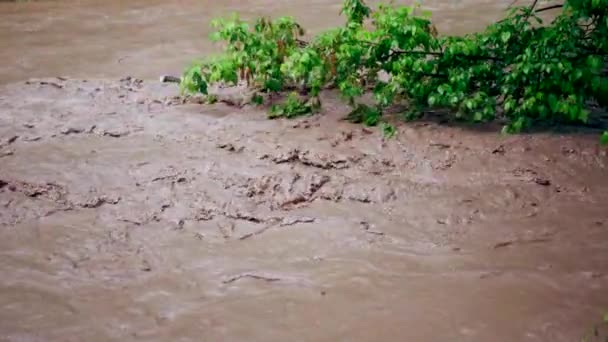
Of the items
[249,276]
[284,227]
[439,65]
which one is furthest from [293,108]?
[249,276]

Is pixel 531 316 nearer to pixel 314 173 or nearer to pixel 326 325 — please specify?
pixel 326 325

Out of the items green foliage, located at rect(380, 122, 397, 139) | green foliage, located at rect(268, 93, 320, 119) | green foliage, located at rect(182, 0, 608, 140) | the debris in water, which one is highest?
green foliage, located at rect(182, 0, 608, 140)

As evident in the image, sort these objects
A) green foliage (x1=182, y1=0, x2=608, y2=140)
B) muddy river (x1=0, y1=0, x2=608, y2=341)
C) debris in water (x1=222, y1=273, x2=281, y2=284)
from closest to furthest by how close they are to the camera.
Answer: muddy river (x1=0, y1=0, x2=608, y2=341), debris in water (x1=222, y1=273, x2=281, y2=284), green foliage (x1=182, y1=0, x2=608, y2=140)

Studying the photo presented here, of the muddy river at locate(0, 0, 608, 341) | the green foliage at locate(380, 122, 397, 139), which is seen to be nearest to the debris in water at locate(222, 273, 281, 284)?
the muddy river at locate(0, 0, 608, 341)

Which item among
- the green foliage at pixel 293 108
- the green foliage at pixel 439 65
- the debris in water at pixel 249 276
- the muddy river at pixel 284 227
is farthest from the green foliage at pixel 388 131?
the debris in water at pixel 249 276

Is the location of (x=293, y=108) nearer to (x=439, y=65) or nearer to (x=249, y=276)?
(x=439, y=65)

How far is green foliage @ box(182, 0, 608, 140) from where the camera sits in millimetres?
4953

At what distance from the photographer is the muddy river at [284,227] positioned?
323 centimetres

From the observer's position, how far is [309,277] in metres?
3.58

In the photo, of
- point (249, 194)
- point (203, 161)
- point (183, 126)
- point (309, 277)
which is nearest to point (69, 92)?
point (183, 126)

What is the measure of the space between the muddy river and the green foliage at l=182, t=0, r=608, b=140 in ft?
0.93

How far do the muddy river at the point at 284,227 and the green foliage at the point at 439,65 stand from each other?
0.28 meters

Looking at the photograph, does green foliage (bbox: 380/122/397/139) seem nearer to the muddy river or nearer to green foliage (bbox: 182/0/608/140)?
the muddy river

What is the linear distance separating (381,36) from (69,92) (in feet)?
11.1
